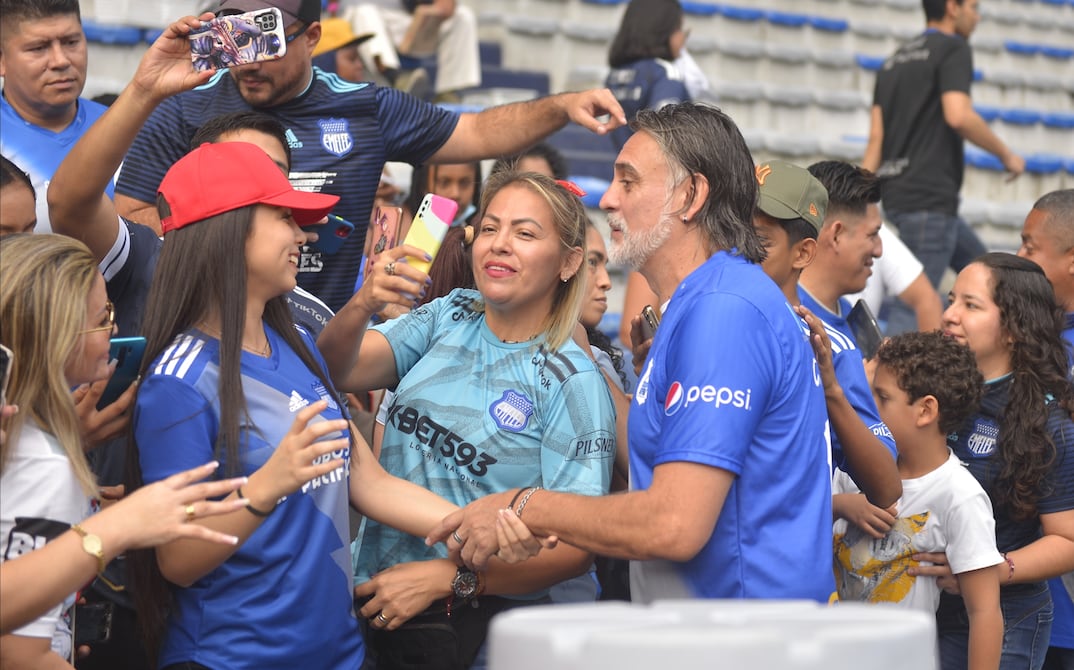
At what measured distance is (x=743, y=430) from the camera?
259cm

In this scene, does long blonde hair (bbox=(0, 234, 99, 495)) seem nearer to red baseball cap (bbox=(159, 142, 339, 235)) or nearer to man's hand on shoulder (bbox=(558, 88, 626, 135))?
red baseball cap (bbox=(159, 142, 339, 235))

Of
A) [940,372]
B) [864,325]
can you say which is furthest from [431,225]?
[864,325]

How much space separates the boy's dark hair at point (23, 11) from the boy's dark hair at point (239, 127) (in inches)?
28.7

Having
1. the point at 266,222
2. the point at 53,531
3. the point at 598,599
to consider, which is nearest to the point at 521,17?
the point at 598,599

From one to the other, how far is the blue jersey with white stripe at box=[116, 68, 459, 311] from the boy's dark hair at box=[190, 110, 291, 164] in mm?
338

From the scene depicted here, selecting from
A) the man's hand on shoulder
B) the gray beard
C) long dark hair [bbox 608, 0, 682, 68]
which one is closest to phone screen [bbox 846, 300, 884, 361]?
the man's hand on shoulder

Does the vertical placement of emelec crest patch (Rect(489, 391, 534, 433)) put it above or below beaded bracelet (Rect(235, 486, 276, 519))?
below

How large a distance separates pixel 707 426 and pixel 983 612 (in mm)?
1510

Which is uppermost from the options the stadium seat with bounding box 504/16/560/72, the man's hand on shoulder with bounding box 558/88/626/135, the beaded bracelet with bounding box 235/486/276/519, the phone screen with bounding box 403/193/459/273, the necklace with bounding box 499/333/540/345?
the man's hand on shoulder with bounding box 558/88/626/135

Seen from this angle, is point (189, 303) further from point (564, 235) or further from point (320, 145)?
point (320, 145)

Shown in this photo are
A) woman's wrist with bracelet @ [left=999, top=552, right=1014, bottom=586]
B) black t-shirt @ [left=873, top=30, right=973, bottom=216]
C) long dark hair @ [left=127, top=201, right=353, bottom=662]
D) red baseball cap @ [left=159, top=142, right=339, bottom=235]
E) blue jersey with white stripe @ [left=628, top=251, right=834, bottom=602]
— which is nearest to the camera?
blue jersey with white stripe @ [left=628, top=251, right=834, bottom=602]

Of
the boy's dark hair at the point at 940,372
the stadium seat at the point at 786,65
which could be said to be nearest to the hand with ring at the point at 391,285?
the boy's dark hair at the point at 940,372

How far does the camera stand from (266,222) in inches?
113

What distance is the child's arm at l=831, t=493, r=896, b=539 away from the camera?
11.7ft
